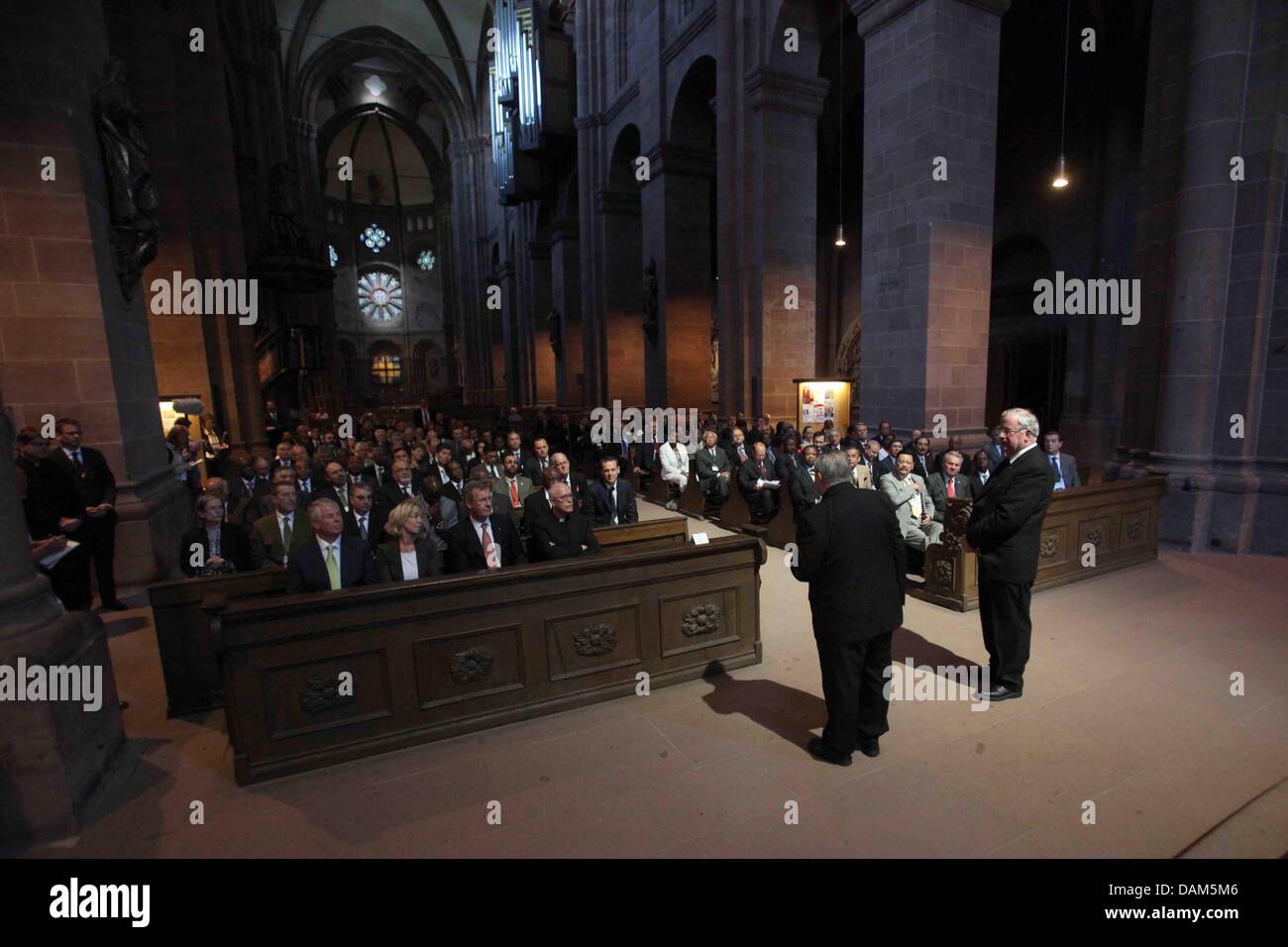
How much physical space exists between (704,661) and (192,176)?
1305 centimetres

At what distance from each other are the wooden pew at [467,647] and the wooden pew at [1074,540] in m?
2.26

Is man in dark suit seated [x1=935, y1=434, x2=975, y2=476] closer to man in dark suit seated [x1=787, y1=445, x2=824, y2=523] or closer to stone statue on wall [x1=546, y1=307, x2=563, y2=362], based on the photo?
man in dark suit seated [x1=787, y1=445, x2=824, y2=523]

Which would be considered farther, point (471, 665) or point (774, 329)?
point (774, 329)

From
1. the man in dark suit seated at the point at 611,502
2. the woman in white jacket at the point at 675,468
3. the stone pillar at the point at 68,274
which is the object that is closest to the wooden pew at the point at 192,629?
the man in dark suit seated at the point at 611,502

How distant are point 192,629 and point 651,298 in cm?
1300

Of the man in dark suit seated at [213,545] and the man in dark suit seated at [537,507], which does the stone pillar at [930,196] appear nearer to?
the man in dark suit seated at [537,507]

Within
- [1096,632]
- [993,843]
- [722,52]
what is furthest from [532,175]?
[993,843]

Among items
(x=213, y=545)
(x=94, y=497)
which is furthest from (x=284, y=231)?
(x=213, y=545)

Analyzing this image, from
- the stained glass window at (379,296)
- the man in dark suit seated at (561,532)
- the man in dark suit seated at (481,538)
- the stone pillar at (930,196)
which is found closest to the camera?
the man in dark suit seated at (481,538)

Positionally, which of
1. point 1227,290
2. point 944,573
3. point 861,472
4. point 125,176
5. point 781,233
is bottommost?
point 944,573

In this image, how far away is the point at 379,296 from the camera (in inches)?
1780

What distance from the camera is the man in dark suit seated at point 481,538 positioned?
4.64m

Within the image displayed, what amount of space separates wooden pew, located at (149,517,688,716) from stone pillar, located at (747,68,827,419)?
876 centimetres

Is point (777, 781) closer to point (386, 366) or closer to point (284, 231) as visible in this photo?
point (284, 231)
